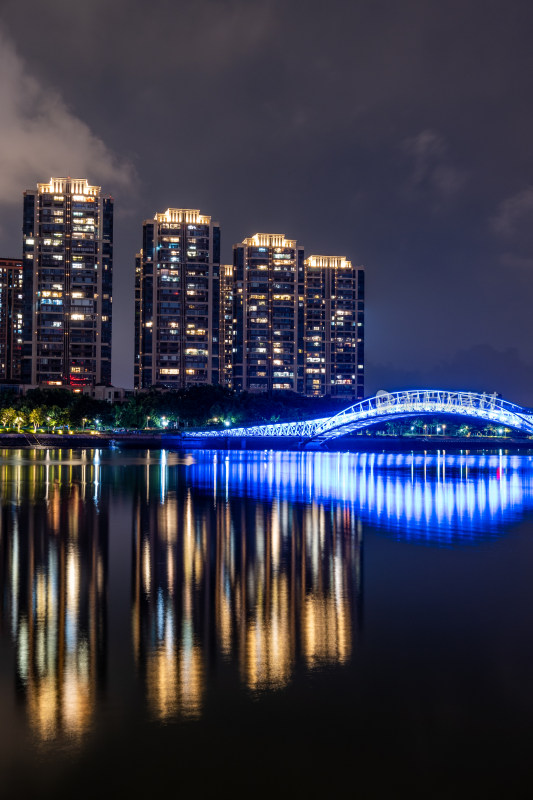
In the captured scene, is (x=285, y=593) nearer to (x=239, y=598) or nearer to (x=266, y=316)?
(x=239, y=598)

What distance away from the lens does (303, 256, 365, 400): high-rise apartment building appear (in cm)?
18562

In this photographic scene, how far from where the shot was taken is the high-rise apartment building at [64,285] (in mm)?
157250

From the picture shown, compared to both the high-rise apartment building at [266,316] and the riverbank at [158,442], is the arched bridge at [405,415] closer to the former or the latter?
the riverbank at [158,442]

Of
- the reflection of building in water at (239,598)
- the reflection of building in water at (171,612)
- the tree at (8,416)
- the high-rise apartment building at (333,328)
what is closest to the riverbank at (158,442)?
the tree at (8,416)

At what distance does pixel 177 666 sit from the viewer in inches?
383

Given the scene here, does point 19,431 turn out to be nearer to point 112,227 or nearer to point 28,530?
point 112,227

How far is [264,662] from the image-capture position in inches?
390

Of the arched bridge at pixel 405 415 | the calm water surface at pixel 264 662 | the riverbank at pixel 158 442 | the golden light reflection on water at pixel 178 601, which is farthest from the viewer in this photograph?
the riverbank at pixel 158 442

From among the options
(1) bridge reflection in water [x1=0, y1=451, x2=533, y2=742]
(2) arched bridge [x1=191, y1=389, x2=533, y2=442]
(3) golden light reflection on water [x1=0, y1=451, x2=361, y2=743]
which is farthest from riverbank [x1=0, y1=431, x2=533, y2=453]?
(3) golden light reflection on water [x1=0, y1=451, x2=361, y2=743]

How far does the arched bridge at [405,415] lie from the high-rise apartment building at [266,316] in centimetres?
6321

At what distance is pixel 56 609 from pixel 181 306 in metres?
160

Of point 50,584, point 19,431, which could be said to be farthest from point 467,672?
point 19,431

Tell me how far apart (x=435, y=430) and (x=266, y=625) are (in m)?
158

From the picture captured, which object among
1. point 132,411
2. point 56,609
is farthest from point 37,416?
point 56,609
